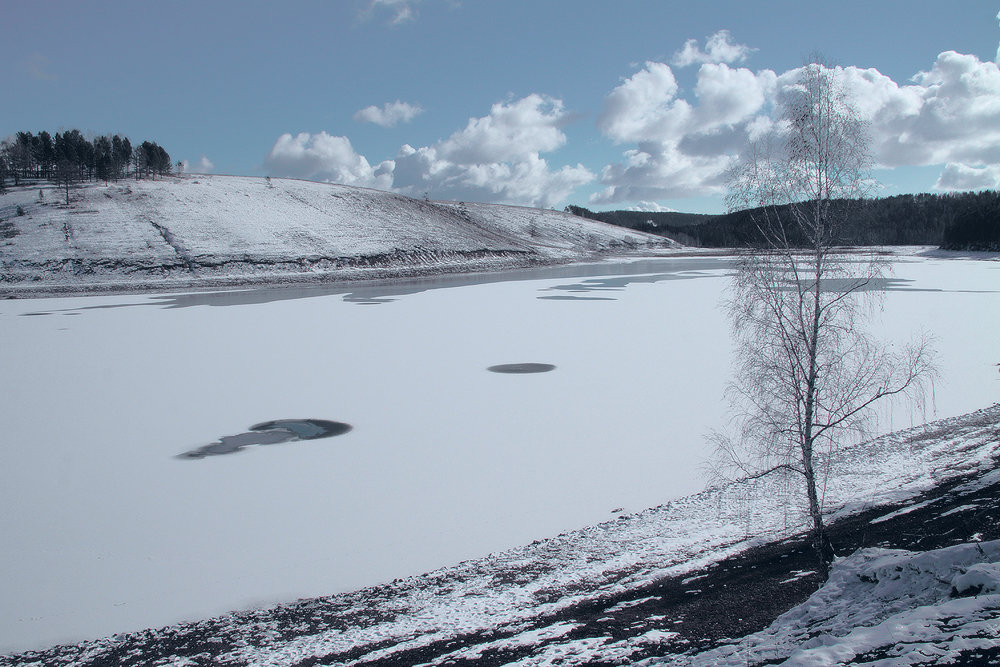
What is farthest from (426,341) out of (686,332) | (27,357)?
(27,357)

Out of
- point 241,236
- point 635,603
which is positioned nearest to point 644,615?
point 635,603

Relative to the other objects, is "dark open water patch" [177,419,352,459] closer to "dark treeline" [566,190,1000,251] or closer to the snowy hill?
"dark treeline" [566,190,1000,251]

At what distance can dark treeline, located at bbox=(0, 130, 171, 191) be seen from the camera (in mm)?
80375

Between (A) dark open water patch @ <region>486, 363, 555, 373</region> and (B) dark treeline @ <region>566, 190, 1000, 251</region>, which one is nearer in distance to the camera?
(B) dark treeline @ <region>566, 190, 1000, 251</region>

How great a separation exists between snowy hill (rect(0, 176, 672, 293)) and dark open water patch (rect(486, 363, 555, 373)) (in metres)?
38.8

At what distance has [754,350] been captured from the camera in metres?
8.78

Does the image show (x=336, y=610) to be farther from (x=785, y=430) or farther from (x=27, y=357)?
(x=27, y=357)

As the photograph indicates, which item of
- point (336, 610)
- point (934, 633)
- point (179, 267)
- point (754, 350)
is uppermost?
point (179, 267)

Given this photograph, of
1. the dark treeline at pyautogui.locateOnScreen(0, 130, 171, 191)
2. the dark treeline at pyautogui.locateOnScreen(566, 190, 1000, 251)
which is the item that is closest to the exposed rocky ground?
the dark treeline at pyautogui.locateOnScreen(566, 190, 1000, 251)

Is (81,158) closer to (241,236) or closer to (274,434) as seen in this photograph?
(241,236)

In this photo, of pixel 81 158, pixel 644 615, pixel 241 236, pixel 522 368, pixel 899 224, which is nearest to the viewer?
pixel 644 615

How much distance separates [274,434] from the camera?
499 inches

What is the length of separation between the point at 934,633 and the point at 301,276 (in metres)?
53.8

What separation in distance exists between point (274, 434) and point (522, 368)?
24.5ft
